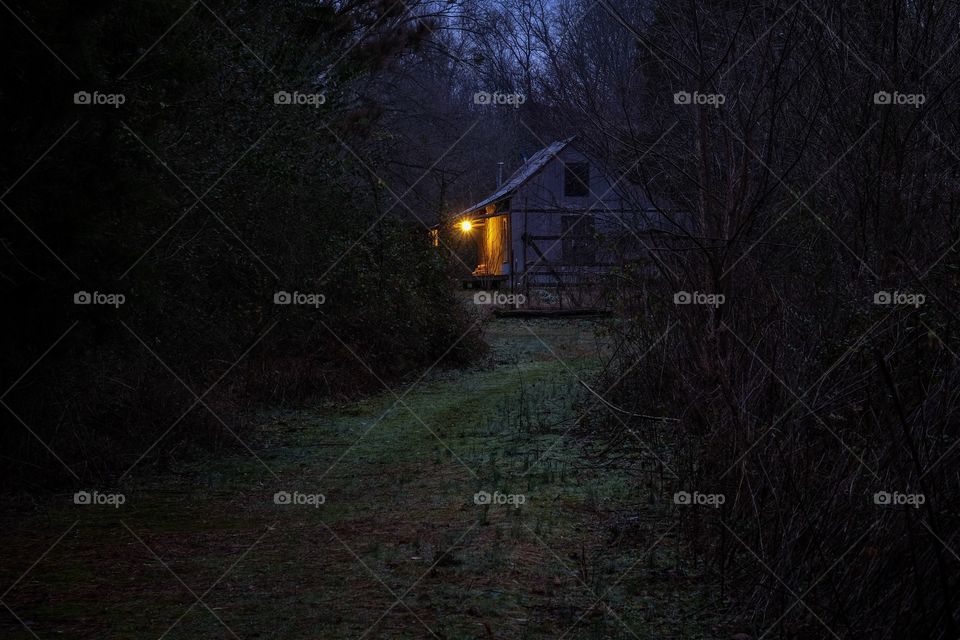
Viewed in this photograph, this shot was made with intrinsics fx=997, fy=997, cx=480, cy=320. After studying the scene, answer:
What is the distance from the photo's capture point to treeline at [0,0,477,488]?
7004mm

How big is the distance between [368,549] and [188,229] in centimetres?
441

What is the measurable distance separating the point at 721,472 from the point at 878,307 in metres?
1.34

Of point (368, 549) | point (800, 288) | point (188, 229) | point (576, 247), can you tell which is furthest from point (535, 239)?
point (368, 549)

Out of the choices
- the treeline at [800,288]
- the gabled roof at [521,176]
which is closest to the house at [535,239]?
the gabled roof at [521,176]

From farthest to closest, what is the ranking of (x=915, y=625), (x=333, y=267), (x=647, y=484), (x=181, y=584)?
1. (x=333, y=267)
2. (x=647, y=484)
3. (x=181, y=584)
4. (x=915, y=625)

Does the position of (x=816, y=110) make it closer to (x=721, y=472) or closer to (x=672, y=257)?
(x=672, y=257)

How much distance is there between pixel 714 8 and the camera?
25.3 ft

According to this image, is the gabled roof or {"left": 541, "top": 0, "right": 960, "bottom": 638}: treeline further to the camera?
the gabled roof

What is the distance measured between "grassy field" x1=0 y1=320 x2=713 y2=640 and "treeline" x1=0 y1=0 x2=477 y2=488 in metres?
0.83

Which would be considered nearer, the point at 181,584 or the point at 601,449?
the point at 181,584

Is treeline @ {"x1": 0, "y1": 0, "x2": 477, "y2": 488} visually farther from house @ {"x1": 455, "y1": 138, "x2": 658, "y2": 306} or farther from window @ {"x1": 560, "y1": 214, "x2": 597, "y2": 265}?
window @ {"x1": 560, "y1": 214, "x2": 597, "y2": 265}

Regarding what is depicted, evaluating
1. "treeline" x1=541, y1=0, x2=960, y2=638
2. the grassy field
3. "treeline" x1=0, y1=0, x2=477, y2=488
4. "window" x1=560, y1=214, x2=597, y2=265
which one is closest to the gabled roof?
"window" x1=560, y1=214, x2=597, y2=265

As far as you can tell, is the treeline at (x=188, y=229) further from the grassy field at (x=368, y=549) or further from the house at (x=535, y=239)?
the house at (x=535, y=239)

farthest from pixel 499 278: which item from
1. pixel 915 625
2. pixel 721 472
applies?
pixel 915 625
